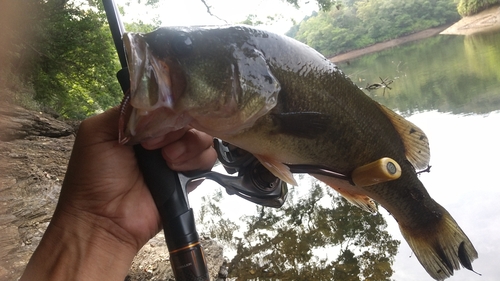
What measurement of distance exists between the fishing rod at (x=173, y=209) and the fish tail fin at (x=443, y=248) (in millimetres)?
1160

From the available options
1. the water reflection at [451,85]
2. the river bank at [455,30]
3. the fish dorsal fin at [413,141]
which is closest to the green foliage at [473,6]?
the river bank at [455,30]

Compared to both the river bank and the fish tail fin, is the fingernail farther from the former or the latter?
the river bank

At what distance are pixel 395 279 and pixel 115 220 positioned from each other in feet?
14.7

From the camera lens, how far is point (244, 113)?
1.53m

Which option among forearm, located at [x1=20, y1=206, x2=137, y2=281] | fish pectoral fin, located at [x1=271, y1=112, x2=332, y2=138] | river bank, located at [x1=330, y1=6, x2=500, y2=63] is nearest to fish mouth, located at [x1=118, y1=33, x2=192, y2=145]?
fish pectoral fin, located at [x1=271, y1=112, x2=332, y2=138]

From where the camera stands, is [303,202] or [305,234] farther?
[303,202]

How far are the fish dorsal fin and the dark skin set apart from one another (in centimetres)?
98

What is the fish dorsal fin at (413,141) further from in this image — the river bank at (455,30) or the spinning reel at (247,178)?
the river bank at (455,30)

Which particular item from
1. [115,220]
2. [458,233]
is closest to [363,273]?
[458,233]

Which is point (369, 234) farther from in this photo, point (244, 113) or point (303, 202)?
point (244, 113)

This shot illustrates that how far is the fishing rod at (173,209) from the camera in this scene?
160 cm

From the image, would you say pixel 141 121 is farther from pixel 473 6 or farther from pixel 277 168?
pixel 473 6

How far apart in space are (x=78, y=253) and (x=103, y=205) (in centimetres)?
25

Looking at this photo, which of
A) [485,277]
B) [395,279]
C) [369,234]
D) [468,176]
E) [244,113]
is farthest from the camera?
[468,176]
